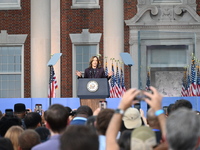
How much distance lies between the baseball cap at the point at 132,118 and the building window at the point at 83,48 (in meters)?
12.6

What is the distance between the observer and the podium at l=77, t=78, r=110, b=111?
41.4ft

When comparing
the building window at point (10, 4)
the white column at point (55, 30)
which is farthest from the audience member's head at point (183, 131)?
the building window at point (10, 4)

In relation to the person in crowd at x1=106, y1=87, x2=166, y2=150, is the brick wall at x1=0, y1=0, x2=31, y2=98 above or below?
above

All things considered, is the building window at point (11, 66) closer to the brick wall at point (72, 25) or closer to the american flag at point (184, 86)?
the brick wall at point (72, 25)

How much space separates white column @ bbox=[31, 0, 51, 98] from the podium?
593cm

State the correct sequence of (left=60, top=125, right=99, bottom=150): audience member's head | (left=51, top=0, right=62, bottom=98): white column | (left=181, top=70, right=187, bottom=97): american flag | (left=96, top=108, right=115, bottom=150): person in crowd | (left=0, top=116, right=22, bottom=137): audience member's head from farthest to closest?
1. (left=51, top=0, right=62, bottom=98): white column
2. (left=181, top=70, right=187, bottom=97): american flag
3. (left=0, top=116, right=22, bottom=137): audience member's head
4. (left=96, top=108, right=115, bottom=150): person in crowd
5. (left=60, top=125, right=99, bottom=150): audience member's head

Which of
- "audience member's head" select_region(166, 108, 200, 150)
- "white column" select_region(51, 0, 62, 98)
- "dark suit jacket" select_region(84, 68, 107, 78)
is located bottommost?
"audience member's head" select_region(166, 108, 200, 150)

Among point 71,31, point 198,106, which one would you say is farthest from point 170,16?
point 198,106

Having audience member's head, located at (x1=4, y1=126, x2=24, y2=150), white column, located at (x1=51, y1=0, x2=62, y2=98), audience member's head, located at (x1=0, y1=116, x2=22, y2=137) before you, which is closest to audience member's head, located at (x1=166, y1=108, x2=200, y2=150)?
audience member's head, located at (x1=4, y1=126, x2=24, y2=150)

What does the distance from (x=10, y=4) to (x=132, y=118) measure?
1393 cm

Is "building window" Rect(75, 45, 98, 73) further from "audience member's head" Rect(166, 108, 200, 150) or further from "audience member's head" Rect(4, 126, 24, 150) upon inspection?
"audience member's head" Rect(166, 108, 200, 150)

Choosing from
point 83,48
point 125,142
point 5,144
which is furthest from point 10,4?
point 125,142

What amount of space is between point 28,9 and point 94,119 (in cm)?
1404

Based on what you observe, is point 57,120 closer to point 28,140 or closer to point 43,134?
point 28,140
